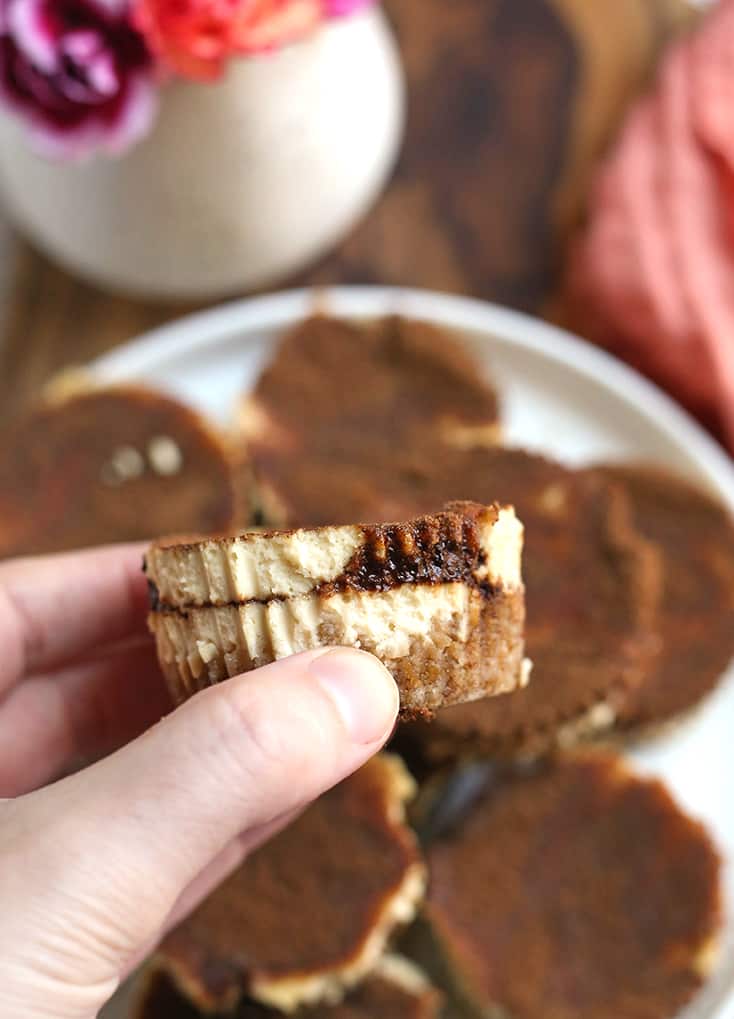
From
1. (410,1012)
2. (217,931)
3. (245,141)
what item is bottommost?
(410,1012)

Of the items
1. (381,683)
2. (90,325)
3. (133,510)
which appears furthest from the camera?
(90,325)

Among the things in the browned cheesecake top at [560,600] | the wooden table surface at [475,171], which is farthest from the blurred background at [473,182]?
the browned cheesecake top at [560,600]

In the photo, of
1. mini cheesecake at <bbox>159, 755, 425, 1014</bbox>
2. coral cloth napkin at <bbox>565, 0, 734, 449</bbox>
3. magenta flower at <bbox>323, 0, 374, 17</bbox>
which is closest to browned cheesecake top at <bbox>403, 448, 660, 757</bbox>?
mini cheesecake at <bbox>159, 755, 425, 1014</bbox>

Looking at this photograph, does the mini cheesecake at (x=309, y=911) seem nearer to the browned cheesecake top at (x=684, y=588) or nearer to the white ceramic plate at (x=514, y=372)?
the browned cheesecake top at (x=684, y=588)

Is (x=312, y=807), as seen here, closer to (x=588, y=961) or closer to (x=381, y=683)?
(x=588, y=961)

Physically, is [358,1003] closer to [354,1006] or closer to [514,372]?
[354,1006]

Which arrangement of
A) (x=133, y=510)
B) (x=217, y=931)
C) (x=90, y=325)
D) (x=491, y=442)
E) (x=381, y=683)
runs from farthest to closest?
(x=90, y=325), (x=491, y=442), (x=133, y=510), (x=217, y=931), (x=381, y=683)

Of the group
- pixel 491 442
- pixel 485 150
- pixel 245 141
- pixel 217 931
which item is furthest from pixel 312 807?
pixel 485 150

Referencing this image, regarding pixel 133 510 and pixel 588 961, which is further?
pixel 133 510
